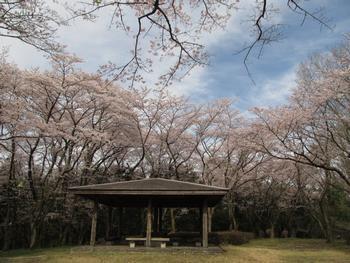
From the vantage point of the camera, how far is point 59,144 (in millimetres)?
19484

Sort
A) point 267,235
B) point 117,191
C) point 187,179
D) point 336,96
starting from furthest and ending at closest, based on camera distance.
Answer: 1. point 267,235
2. point 187,179
3. point 336,96
4. point 117,191

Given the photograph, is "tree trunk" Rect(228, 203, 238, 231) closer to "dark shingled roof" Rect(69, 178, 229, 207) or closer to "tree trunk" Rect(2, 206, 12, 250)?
"dark shingled roof" Rect(69, 178, 229, 207)

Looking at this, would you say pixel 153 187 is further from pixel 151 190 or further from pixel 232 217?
pixel 232 217

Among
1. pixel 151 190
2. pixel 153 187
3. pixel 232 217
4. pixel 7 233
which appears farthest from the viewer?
pixel 232 217

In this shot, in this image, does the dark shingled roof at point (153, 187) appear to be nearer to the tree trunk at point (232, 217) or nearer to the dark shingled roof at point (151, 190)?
the dark shingled roof at point (151, 190)

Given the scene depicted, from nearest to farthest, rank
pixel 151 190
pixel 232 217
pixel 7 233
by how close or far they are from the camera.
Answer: pixel 151 190
pixel 7 233
pixel 232 217

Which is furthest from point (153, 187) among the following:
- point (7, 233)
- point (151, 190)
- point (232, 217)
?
point (232, 217)

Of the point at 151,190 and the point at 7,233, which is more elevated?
the point at 151,190

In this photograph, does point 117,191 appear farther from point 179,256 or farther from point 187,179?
point 187,179

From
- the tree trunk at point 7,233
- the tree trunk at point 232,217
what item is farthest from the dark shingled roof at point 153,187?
the tree trunk at point 232,217

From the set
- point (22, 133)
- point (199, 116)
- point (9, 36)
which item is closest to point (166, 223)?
point (199, 116)

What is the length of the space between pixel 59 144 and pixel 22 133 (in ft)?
10.1

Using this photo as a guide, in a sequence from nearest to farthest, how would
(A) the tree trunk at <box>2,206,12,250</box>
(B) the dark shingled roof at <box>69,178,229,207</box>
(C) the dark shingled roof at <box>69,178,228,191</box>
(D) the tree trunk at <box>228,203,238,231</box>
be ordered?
1. (B) the dark shingled roof at <box>69,178,229,207</box>
2. (C) the dark shingled roof at <box>69,178,228,191</box>
3. (A) the tree trunk at <box>2,206,12,250</box>
4. (D) the tree trunk at <box>228,203,238,231</box>

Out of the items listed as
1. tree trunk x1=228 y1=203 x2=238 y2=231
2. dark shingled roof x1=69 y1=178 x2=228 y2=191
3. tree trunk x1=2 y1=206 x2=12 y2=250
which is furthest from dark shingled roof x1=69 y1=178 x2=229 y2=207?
tree trunk x1=228 y1=203 x2=238 y2=231
